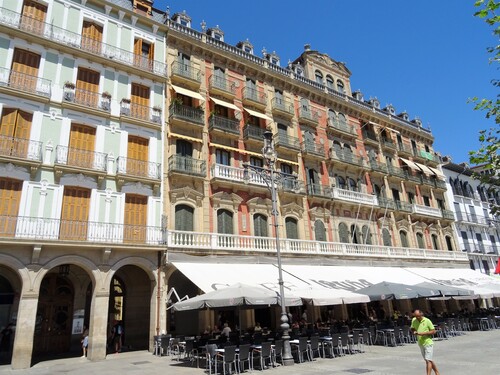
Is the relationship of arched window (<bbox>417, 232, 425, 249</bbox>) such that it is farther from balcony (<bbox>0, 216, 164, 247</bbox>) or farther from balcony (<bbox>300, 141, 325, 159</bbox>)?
balcony (<bbox>0, 216, 164, 247</bbox>)

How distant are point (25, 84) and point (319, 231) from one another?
18.5m

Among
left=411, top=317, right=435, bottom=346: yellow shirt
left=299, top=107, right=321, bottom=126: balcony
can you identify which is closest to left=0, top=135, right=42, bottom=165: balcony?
left=411, top=317, right=435, bottom=346: yellow shirt

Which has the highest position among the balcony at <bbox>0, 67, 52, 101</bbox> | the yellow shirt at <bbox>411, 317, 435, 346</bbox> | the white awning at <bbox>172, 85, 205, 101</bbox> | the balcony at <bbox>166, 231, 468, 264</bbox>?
the white awning at <bbox>172, 85, 205, 101</bbox>

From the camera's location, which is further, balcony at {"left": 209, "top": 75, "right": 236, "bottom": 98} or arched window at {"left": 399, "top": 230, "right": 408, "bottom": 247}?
arched window at {"left": 399, "top": 230, "right": 408, "bottom": 247}

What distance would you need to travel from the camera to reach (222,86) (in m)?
23.1

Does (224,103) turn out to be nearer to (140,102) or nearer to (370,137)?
(140,102)

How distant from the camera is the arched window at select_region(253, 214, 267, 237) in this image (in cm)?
2153

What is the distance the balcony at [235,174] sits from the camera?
66.9ft

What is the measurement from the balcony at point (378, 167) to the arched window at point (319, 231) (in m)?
7.83

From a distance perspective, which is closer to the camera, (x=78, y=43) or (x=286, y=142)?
(x=78, y=43)

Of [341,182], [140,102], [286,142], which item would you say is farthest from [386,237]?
[140,102]

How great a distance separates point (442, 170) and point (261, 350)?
3279cm

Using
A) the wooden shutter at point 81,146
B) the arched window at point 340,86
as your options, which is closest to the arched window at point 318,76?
the arched window at point 340,86

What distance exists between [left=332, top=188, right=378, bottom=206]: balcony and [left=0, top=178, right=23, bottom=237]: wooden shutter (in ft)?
61.1
